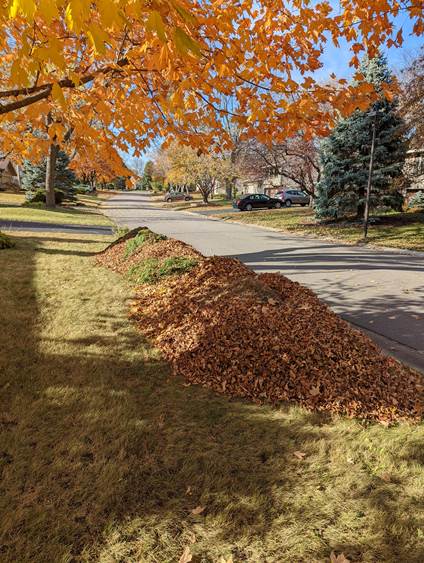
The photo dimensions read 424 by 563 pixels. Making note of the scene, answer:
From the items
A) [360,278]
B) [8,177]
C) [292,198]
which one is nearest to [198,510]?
[360,278]

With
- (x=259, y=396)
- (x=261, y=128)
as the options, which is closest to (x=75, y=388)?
(x=259, y=396)

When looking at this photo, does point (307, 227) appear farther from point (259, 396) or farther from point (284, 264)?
point (259, 396)

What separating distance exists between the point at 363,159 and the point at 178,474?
70.0 feet

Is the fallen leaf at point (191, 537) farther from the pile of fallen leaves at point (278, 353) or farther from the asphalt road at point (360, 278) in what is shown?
the asphalt road at point (360, 278)

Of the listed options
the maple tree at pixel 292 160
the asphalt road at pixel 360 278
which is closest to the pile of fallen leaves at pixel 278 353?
the asphalt road at pixel 360 278

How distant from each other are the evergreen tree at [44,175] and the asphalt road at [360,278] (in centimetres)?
2955

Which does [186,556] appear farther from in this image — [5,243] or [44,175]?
[44,175]

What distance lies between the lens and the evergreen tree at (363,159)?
20.0 metres

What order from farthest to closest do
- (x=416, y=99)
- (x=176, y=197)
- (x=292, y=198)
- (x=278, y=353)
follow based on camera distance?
(x=176, y=197) < (x=292, y=198) < (x=416, y=99) < (x=278, y=353)

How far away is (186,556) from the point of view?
6.59 feet

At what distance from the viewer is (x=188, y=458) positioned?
9.11 ft

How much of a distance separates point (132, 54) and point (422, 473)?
5.60 metres

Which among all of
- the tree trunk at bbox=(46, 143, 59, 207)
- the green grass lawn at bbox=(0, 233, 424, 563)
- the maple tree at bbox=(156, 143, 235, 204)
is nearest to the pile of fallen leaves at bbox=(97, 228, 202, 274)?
the green grass lawn at bbox=(0, 233, 424, 563)

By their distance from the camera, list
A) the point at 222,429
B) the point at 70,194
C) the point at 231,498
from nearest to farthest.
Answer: the point at 231,498, the point at 222,429, the point at 70,194
